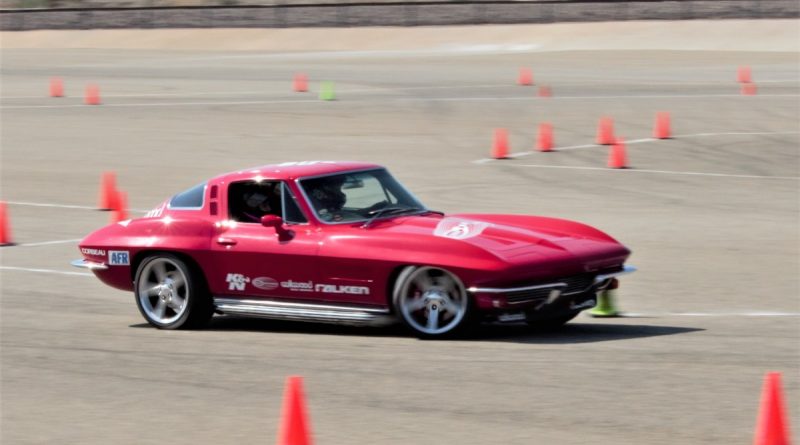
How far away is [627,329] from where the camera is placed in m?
10.7

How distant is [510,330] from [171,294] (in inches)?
115

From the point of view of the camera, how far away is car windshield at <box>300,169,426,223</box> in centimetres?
1088

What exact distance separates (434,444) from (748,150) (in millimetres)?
18153

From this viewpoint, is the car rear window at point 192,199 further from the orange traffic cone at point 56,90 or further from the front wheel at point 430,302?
the orange traffic cone at point 56,90

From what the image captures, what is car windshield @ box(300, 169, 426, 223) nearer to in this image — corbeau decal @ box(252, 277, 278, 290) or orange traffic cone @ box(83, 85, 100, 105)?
corbeau decal @ box(252, 277, 278, 290)

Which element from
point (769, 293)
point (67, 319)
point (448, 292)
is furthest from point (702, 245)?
point (67, 319)

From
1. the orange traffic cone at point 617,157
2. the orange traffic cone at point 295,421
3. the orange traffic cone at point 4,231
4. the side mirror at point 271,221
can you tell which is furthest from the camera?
the orange traffic cone at point 617,157

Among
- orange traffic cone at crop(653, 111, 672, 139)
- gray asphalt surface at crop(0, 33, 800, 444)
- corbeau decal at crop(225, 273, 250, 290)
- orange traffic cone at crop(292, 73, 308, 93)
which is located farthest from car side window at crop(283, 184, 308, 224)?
orange traffic cone at crop(292, 73, 308, 93)

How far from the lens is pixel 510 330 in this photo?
1070 centimetres

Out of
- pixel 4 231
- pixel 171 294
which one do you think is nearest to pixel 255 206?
pixel 171 294

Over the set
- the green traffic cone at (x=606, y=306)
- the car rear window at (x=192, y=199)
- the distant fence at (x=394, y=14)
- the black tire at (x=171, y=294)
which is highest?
the distant fence at (x=394, y=14)

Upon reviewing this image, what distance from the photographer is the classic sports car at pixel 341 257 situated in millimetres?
9961

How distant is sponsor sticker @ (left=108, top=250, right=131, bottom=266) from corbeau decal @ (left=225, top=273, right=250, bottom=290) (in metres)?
1.00

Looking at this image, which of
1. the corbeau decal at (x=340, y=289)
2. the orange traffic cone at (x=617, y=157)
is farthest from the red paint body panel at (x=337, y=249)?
the orange traffic cone at (x=617, y=157)
